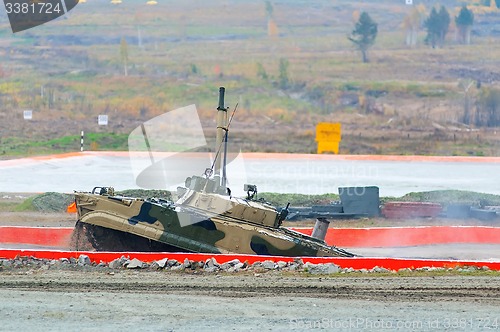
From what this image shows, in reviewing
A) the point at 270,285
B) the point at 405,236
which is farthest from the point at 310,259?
the point at 405,236

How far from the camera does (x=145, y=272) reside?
17.1 metres

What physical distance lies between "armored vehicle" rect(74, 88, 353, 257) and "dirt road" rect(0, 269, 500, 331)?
54.7 inches

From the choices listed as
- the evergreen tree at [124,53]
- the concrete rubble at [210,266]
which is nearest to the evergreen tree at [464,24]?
the evergreen tree at [124,53]

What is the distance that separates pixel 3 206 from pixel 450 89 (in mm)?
41753

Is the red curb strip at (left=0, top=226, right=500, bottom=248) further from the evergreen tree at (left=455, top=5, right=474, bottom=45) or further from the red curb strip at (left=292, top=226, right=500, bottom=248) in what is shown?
the evergreen tree at (left=455, top=5, right=474, bottom=45)

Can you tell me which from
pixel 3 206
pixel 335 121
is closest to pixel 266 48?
pixel 335 121

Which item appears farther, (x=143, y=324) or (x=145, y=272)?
(x=145, y=272)

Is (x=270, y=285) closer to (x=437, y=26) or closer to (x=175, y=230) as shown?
(x=175, y=230)

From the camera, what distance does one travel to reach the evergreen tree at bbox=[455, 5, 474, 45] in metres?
78.9

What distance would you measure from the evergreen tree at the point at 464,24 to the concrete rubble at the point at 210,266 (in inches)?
2502

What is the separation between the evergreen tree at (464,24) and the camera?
78875 millimetres

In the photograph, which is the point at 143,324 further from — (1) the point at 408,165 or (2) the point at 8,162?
(1) the point at 408,165

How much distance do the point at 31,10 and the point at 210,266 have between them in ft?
148

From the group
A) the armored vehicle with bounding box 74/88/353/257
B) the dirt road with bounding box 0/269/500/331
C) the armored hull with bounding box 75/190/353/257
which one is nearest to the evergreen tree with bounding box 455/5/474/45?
the armored vehicle with bounding box 74/88/353/257
